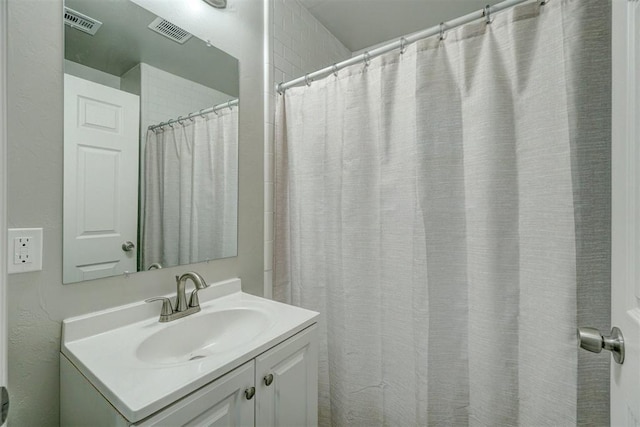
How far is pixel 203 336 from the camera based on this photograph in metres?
1.11

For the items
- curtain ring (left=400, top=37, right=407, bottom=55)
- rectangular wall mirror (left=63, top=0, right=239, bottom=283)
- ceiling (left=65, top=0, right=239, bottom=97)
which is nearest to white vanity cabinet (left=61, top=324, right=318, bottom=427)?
rectangular wall mirror (left=63, top=0, right=239, bottom=283)

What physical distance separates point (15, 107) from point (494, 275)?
1590 mm

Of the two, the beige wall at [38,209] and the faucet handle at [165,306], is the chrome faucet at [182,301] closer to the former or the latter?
the faucet handle at [165,306]

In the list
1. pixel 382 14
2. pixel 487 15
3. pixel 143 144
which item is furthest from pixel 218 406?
pixel 382 14

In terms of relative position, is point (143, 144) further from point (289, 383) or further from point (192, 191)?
point (289, 383)

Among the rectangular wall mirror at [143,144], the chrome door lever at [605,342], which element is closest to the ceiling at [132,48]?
the rectangular wall mirror at [143,144]

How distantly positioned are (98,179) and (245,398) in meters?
0.86

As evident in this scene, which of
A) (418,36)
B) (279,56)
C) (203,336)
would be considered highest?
(279,56)

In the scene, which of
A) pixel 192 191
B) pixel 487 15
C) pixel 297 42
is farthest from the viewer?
pixel 297 42

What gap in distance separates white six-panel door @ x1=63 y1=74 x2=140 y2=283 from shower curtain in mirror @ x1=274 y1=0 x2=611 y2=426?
73 cm

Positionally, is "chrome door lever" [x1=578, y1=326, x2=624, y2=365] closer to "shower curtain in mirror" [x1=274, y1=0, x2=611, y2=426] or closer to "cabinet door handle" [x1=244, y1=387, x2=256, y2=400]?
"shower curtain in mirror" [x1=274, y1=0, x2=611, y2=426]

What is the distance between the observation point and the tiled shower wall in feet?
5.17
